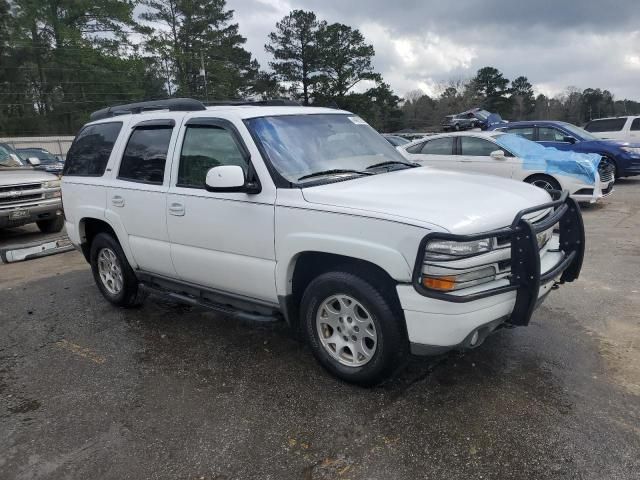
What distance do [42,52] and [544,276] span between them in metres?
55.1

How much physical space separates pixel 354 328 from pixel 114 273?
10.0 feet

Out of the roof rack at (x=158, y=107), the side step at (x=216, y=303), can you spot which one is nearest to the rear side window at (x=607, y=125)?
the roof rack at (x=158, y=107)

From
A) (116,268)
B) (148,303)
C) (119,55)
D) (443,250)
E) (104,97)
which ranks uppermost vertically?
(119,55)

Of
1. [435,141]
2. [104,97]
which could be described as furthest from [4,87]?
[435,141]

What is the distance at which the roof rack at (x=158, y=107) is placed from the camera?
439 cm

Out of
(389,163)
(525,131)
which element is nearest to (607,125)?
(525,131)

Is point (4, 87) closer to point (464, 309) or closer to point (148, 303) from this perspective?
point (148, 303)

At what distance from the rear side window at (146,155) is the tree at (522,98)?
66.4 m

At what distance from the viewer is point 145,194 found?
15.0 ft

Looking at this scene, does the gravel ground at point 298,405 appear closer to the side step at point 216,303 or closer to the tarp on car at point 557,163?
the side step at point 216,303

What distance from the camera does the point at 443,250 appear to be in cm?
292

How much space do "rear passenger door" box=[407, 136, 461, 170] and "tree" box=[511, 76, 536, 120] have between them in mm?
59113

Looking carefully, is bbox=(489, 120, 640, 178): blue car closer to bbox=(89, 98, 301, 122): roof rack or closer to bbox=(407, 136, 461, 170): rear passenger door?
bbox=(407, 136, 461, 170): rear passenger door

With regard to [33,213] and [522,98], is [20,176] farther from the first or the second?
[522,98]
